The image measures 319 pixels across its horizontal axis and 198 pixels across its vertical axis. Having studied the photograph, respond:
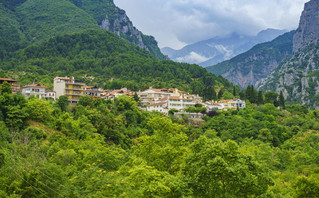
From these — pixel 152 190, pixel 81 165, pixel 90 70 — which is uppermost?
pixel 90 70

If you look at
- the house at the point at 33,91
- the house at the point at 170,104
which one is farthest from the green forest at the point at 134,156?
the house at the point at 33,91

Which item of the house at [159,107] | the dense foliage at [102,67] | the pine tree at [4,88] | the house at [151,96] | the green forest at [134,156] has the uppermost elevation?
the dense foliage at [102,67]

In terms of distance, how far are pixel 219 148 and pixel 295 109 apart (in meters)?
93.7

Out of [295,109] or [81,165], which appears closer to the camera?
[81,165]

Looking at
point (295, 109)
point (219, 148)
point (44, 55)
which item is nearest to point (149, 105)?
point (295, 109)

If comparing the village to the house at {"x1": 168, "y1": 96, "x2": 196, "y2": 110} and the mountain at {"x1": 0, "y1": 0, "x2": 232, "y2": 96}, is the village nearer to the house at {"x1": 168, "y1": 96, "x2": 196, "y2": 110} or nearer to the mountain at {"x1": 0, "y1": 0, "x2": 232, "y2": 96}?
the house at {"x1": 168, "y1": 96, "x2": 196, "y2": 110}

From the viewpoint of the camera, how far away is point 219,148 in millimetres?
19391

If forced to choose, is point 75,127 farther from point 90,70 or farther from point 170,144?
point 90,70

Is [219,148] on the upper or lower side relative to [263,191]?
upper

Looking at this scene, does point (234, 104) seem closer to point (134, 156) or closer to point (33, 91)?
point (33, 91)

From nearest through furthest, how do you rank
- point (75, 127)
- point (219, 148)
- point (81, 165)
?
point (219, 148) < point (81, 165) < point (75, 127)

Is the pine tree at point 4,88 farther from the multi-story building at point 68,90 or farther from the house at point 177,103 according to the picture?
the house at point 177,103

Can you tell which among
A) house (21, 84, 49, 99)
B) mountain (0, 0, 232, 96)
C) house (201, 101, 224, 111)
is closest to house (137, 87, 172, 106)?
house (201, 101, 224, 111)

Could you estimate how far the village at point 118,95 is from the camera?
67938 millimetres
